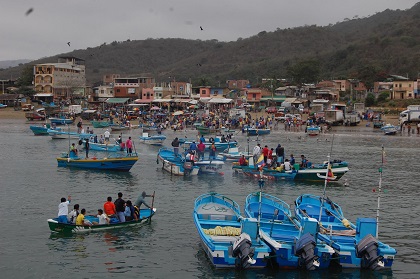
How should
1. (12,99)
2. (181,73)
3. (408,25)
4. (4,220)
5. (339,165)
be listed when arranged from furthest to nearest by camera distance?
(181,73) < (408,25) < (12,99) < (339,165) < (4,220)

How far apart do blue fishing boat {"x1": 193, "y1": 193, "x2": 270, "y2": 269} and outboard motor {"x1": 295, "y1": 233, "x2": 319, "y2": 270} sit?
1072 millimetres

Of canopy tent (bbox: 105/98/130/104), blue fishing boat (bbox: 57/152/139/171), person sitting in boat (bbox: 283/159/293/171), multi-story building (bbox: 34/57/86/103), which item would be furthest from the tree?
blue fishing boat (bbox: 57/152/139/171)

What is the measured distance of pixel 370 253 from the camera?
18.1 metres

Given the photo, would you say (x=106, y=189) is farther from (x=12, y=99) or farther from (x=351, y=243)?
(x=12, y=99)

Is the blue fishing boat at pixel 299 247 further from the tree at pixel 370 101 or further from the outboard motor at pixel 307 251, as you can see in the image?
the tree at pixel 370 101

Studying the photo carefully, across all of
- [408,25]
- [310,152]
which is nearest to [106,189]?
[310,152]

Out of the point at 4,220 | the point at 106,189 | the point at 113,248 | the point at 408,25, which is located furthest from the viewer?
the point at 408,25

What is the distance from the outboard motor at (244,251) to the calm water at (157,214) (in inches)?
23.0

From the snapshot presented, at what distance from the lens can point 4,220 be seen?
24938 millimetres

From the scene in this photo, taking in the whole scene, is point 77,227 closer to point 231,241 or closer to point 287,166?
point 231,241

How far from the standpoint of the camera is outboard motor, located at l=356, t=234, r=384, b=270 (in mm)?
18047

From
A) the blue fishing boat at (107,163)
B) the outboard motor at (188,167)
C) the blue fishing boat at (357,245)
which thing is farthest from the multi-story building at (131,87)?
the blue fishing boat at (357,245)

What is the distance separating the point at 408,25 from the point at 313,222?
571 feet

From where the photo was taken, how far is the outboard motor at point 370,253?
18.0 m
